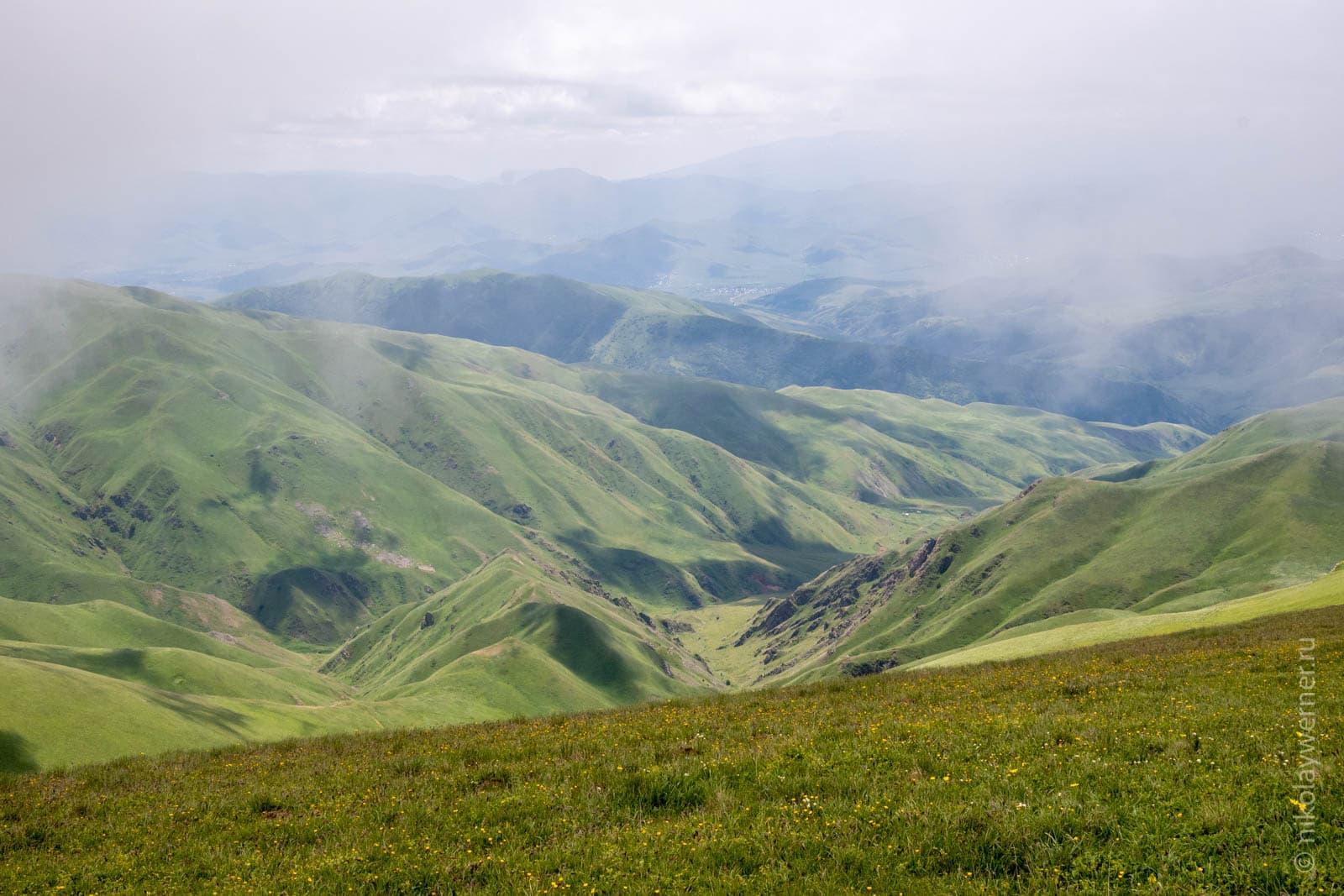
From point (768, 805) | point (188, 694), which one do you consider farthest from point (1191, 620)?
point (188, 694)

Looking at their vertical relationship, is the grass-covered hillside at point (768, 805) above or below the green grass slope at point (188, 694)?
above

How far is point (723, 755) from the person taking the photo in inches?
766

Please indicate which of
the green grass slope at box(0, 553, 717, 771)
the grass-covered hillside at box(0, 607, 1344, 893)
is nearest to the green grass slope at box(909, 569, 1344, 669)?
the grass-covered hillside at box(0, 607, 1344, 893)

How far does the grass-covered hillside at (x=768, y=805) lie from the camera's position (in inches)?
530

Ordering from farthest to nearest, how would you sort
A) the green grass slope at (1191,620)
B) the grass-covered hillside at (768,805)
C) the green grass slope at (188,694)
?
the green grass slope at (188,694) → the green grass slope at (1191,620) → the grass-covered hillside at (768,805)

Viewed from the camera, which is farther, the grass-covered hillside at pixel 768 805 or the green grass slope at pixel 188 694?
the green grass slope at pixel 188 694

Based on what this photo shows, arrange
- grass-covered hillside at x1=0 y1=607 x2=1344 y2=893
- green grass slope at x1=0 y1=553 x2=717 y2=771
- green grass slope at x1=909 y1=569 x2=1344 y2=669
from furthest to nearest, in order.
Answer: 1. green grass slope at x1=0 y1=553 x2=717 y2=771
2. green grass slope at x1=909 y1=569 x2=1344 y2=669
3. grass-covered hillside at x1=0 y1=607 x2=1344 y2=893

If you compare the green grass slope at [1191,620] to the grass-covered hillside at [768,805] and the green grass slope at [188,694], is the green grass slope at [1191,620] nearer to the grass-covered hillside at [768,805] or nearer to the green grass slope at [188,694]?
the grass-covered hillside at [768,805]

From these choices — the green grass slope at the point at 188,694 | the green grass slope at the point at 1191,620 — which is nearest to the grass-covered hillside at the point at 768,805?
the green grass slope at the point at 1191,620

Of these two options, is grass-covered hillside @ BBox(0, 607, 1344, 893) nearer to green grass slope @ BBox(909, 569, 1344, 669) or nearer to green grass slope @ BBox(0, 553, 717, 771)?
green grass slope @ BBox(909, 569, 1344, 669)

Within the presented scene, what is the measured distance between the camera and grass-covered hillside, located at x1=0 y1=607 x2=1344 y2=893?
44.2ft

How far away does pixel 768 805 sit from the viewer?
16.2 metres

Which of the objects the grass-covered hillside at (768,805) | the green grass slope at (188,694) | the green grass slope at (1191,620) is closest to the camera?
the grass-covered hillside at (768,805)

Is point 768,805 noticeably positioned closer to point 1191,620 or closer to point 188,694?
point 1191,620
